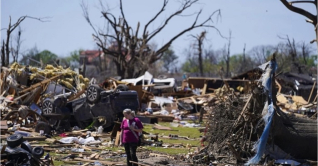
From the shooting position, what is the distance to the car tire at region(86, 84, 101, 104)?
1977 cm

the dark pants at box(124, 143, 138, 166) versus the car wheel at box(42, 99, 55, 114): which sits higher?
the car wheel at box(42, 99, 55, 114)

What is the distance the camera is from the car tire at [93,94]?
19.8 metres

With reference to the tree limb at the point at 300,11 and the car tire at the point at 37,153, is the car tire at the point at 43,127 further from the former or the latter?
the tree limb at the point at 300,11

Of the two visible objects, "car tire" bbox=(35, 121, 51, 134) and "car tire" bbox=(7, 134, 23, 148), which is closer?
"car tire" bbox=(7, 134, 23, 148)

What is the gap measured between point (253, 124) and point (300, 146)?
134 cm

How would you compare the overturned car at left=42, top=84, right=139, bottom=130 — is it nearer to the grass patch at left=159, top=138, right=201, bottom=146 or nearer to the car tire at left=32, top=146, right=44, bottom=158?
the grass patch at left=159, top=138, right=201, bottom=146

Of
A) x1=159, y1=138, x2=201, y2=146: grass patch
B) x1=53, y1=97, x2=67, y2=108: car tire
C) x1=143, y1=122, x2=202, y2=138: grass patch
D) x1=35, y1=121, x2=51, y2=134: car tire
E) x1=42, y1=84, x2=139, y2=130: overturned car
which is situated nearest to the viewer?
x1=159, y1=138, x2=201, y2=146: grass patch

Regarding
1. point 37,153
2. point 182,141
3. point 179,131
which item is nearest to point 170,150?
point 182,141

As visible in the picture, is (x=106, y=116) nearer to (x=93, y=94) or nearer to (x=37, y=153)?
(x=93, y=94)

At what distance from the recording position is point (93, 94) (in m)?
19.9

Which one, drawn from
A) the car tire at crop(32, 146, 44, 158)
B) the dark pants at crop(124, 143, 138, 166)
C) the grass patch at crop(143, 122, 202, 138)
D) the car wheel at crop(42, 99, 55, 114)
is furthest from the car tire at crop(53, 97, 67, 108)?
the car tire at crop(32, 146, 44, 158)

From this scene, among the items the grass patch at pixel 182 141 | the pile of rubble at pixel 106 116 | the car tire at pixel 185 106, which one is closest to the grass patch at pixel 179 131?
the pile of rubble at pixel 106 116

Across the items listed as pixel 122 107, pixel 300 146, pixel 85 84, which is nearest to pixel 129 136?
pixel 300 146

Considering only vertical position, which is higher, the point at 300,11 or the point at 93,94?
the point at 300,11
